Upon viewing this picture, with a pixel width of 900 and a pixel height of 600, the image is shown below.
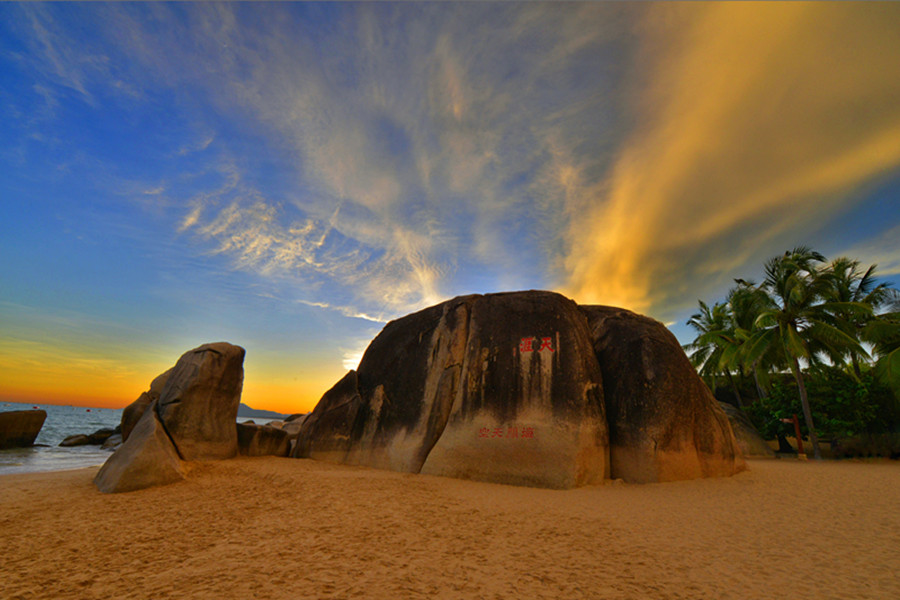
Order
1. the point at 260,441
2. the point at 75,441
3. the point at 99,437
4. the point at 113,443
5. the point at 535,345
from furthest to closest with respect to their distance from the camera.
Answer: the point at 99,437 < the point at 75,441 < the point at 113,443 < the point at 260,441 < the point at 535,345

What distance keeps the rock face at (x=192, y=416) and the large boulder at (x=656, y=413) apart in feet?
35.6

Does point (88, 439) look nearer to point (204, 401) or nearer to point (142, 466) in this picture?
point (204, 401)

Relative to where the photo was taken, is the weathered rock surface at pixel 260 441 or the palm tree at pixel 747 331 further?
the palm tree at pixel 747 331

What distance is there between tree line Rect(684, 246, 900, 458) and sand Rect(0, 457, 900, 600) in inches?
553

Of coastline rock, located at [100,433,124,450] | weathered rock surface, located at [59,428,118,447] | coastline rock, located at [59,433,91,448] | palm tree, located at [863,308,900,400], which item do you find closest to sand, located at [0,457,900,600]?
palm tree, located at [863,308,900,400]

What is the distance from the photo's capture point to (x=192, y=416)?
11.3m

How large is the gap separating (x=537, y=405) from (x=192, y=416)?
962cm

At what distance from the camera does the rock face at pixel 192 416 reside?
9.04 m

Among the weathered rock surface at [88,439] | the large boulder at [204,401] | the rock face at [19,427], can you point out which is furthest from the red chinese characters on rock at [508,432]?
the weathered rock surface at [88,439]

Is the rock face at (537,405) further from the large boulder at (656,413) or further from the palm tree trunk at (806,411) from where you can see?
the palm tree trunk at (806,411)

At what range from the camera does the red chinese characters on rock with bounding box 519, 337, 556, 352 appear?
11.4 meters

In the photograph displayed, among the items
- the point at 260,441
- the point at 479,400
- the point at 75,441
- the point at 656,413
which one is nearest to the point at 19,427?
the point at 75,441

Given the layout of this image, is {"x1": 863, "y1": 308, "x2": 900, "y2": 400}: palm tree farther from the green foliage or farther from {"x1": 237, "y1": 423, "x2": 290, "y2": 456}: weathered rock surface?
{"x1": 237, "y1": 423, "x2": 290, "y2": 456}: weathered rock surface

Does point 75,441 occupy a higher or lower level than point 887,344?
lower
